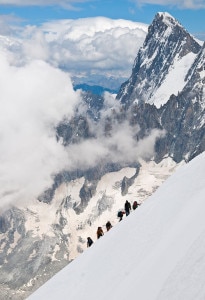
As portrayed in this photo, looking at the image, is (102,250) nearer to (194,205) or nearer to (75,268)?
(75,268)

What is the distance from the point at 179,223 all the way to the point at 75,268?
8.39 m

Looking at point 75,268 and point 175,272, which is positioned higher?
point 175,272

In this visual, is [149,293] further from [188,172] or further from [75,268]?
[188,172]

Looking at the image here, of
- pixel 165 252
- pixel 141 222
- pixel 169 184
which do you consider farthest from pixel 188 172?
pixel 165 252

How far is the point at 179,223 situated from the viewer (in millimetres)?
27312

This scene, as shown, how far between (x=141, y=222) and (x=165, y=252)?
875 centimetres

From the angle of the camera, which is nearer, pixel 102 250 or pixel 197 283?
pixel 197 283

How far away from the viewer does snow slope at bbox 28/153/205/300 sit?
1889cm

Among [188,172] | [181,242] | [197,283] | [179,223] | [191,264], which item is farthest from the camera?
[188,172]

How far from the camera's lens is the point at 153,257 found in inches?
950

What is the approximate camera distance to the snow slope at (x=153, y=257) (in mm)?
18891

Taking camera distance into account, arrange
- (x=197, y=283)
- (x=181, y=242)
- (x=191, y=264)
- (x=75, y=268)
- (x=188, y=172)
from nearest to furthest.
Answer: (x=197, y=283)
(x=191, y=264)
(x=181, y=242)
(x=75, y=268)
(x=188, y=172)

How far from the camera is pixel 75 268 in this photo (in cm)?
3128

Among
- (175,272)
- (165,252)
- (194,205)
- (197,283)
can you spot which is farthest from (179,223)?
(197,283)
